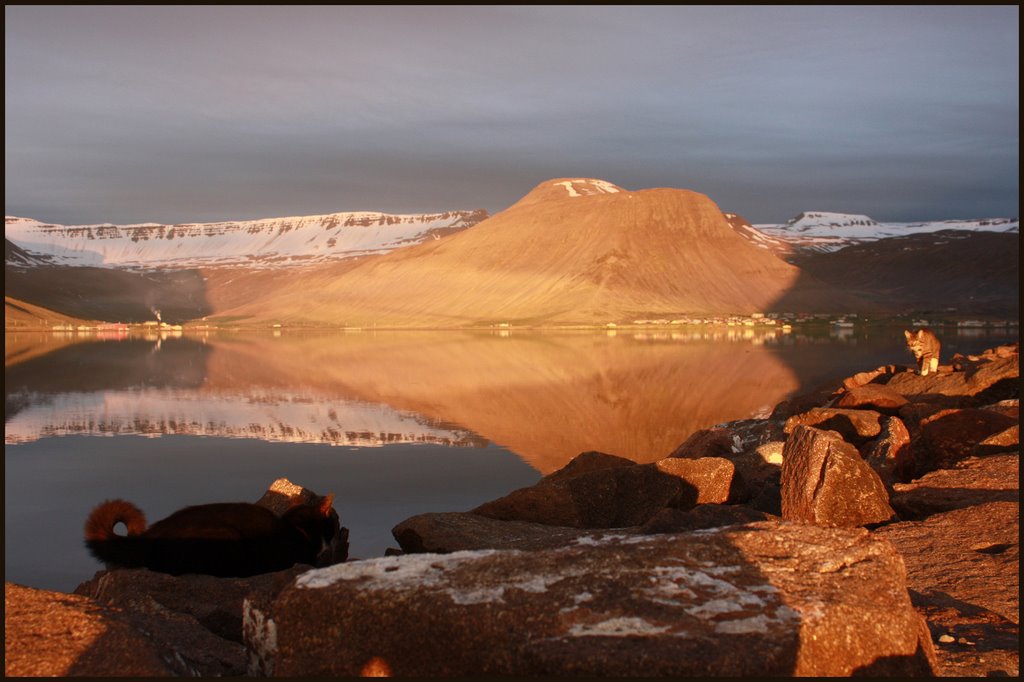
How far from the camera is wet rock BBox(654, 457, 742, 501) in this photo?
8906 mm

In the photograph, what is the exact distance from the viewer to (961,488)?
922cm

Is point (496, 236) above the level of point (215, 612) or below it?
above

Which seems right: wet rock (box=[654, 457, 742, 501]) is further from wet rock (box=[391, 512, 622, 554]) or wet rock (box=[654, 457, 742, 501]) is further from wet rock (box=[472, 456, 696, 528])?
wet rock (box=[391, 512, 622, 554])

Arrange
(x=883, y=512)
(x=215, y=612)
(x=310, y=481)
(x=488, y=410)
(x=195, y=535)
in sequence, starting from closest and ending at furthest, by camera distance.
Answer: (x=215, y=612) < (x=195, y=535) < (x=883, y=512) < (x=310, y=481) < (x=488, y=410)

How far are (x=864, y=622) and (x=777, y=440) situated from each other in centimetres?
865

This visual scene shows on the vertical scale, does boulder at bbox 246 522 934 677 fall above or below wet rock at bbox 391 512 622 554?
above

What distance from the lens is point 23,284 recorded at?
196m

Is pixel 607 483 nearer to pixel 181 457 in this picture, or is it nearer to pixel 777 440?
pixel 777 440

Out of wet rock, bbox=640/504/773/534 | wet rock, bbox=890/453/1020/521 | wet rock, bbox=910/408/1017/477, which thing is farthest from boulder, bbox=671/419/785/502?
wet rock, bbox=640/504/773/534

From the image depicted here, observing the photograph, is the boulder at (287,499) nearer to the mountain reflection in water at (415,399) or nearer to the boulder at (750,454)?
the boulder at (750,454)

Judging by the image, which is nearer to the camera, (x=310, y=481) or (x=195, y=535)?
(x=195, y=535)

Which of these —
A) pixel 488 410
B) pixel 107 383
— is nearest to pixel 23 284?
pixel 107 383

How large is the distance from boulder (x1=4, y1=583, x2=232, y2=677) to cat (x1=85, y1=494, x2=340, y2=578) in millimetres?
912

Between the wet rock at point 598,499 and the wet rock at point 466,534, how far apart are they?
646 mm
